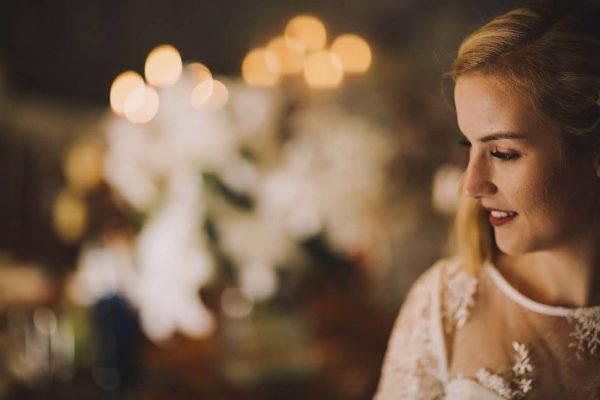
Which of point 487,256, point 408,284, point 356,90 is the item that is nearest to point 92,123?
point 356,90

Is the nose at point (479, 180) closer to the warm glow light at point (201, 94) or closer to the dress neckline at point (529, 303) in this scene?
the dress neckline at point (529, 303)

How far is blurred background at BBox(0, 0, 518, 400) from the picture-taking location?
99.6 inches

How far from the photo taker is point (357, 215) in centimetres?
286

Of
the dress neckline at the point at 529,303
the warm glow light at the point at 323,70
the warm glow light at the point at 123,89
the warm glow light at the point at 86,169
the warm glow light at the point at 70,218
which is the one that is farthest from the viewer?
the warm glow light at the point at 70,218

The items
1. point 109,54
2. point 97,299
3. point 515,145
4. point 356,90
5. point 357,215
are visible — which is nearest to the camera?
point 515,145

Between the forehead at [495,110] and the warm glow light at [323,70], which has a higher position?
the warm glow light at [323,70]

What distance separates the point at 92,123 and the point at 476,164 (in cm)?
514

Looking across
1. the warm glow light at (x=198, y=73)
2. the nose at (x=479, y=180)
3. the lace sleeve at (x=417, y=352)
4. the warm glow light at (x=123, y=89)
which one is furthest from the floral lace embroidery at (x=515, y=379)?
→ the warm glow light at (x=123, y=89)

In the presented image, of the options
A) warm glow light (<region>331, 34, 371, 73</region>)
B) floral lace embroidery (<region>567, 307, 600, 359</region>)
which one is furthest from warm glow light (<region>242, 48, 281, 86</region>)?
floral lace embroidery (<region>567, 307, 600, 359</region>)

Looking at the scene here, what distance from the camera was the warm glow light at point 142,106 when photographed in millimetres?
2564

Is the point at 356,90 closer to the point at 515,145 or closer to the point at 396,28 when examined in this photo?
the point at 396,28

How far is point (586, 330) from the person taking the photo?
1.30 metres

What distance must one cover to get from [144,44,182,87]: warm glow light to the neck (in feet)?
5.55

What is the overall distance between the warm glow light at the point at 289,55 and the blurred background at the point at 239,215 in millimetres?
16
